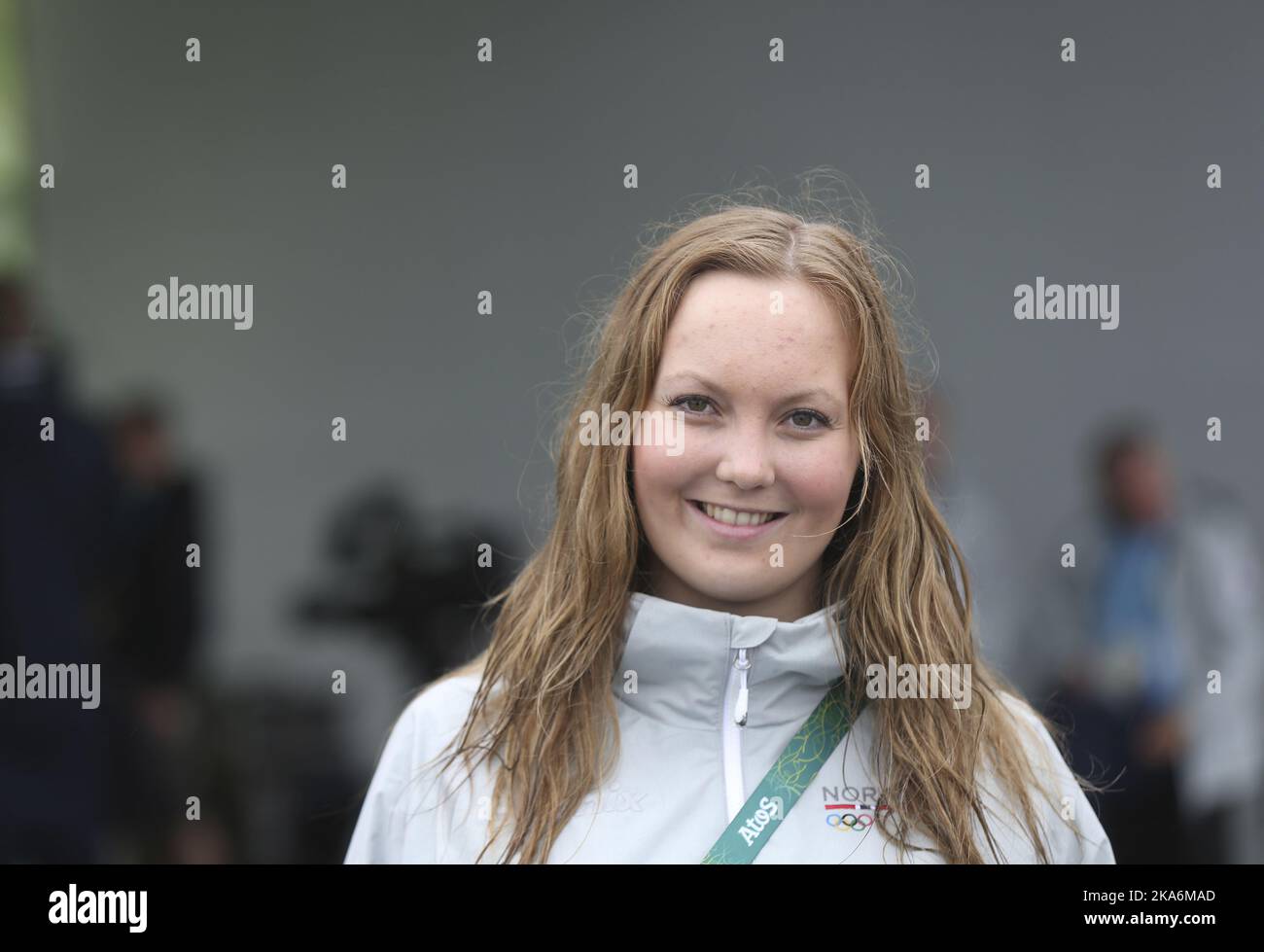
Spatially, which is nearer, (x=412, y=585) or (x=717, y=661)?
(x=717, y=661)

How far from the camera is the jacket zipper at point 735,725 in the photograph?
6.89 feet

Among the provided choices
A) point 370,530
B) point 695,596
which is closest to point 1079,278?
point 370,530

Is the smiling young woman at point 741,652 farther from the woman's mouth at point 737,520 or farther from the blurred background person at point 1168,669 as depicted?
the blurred background person at point 1168,669

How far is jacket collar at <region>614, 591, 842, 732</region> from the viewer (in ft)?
6.97

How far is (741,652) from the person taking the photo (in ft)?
7.00

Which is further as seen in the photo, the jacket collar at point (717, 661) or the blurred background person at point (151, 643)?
the blurred background person at point (151, 643)

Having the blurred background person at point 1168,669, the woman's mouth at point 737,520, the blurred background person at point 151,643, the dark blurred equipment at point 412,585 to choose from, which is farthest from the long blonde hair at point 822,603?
the blurred background person at point 1168,669

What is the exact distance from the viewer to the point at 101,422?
4543mm

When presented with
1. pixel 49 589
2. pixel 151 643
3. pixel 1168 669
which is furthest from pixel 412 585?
pixel 1168 669

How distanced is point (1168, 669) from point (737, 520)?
3.28 metres

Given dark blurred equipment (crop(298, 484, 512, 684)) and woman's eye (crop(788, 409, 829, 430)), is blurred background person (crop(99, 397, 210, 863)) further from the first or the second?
woman's eye (crop(788, 409, 829, 430))

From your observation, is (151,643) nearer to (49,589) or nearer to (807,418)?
(49,589)

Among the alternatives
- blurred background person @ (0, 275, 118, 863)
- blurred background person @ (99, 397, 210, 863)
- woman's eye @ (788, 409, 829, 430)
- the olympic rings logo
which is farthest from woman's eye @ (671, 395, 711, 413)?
blurred background person @ (99, 397, 210, 863)
